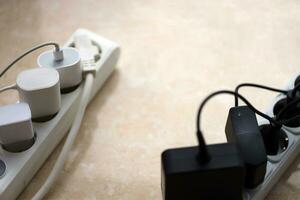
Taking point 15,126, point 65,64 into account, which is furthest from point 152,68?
point 15,126

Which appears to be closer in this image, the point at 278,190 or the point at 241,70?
the point at 278,190

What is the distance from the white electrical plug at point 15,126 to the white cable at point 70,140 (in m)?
0.05

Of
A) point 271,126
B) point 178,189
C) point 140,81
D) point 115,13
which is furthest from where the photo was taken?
point 115,13

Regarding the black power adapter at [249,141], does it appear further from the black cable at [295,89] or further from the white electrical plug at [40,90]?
the white electrical plug at [40,90]

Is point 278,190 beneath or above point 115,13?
beneath

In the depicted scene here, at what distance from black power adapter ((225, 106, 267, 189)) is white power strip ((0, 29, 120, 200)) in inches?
8.2

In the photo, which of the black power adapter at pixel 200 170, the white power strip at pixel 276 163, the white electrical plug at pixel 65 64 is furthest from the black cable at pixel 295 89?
the white electrical plug at pixel 65 64

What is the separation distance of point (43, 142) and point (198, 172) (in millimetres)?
221

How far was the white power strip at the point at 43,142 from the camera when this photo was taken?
0.59 m

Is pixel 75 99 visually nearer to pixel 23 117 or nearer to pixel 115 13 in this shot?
pixel 23 117

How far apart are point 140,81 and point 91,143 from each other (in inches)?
5.0

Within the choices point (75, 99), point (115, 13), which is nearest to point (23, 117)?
point (75, 99)

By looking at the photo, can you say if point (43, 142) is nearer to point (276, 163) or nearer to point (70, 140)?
point (70, 140)

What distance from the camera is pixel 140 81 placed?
2.44 ft
